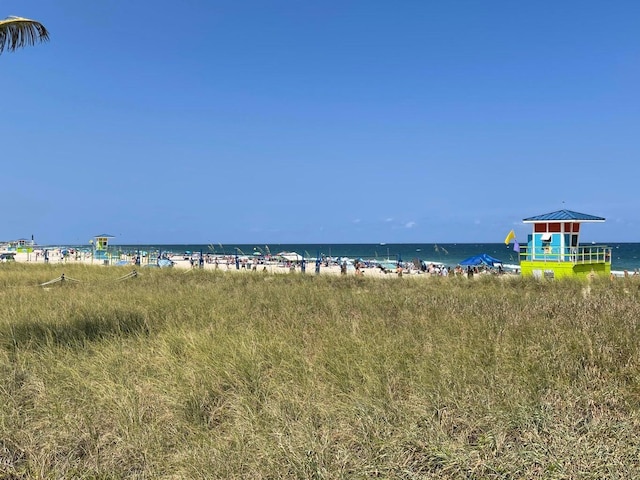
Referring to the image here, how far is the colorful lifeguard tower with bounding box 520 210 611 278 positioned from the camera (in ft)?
74.5

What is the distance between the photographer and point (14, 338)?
21.0 feet

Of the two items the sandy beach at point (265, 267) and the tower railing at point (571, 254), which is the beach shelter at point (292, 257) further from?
the tower railing at point (571, 254)

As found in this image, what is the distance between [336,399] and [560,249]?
73.2 feet

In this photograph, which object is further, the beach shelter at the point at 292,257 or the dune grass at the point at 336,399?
the beach shelter at the point at 292,257

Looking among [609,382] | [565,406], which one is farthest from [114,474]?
[609,382]

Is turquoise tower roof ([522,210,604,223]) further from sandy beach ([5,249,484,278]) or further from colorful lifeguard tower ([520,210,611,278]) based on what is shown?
sandy beach ([5,249,484,278])

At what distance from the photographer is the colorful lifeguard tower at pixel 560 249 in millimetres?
22719

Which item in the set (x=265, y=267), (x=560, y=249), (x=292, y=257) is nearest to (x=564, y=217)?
(x=560, y=249)

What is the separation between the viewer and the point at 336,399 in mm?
3906

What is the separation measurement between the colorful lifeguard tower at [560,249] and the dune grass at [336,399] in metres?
17.5

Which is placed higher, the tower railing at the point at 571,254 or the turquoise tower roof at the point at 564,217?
the turquoise tower roof at the point at 564,217

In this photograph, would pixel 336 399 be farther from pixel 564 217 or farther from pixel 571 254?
pixel 564 217

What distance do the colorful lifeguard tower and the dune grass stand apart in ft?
57.6

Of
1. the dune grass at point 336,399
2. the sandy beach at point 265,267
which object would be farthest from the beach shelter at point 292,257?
the dune grass at point 336,399
